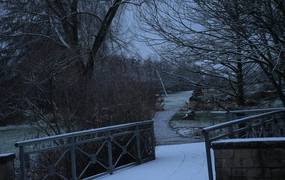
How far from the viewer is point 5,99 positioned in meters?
16.6

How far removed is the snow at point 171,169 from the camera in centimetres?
940

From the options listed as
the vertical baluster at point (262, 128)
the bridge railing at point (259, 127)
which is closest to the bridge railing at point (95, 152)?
the bridge railing at point (259, 127)

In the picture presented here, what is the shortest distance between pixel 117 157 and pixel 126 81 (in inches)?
92.9

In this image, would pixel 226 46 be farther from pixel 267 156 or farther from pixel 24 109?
pixel 24 109

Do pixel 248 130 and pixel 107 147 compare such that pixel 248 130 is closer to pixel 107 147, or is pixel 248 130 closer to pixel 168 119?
pixel 107 147

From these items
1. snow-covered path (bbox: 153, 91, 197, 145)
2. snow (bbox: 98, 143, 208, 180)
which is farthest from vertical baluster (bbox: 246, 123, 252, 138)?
snow-covered path (bbox: 153, 91, 197, 145)

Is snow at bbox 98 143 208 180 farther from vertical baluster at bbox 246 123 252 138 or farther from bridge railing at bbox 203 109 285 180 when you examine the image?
vertical baluster at bbox 246 123 252 138

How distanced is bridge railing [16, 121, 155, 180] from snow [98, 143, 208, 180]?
14.6 inches

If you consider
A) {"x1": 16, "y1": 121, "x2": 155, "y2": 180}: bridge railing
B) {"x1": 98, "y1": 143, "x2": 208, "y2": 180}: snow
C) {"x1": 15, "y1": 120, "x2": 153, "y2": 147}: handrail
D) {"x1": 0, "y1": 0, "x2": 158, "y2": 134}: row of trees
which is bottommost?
{"x1": 98, "y1": 143, "x2": 208, "y2": 180}: snow

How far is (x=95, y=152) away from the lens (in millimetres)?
10852

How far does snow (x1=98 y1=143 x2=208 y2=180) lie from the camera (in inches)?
370

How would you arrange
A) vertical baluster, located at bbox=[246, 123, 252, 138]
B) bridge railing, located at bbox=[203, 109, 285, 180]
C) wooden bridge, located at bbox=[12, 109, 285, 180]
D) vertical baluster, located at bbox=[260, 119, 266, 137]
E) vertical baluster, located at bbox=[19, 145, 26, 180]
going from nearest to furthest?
vertical baluster, located at bbox=[19, 145, 26, 180] < bridge railing, located at bbox=[203, 109, 285, 180] < wooden bridge, located at bbox=[12, 109, 285, 180] < vertical baluster, located at bbox=[246, 123, 252, 138] < vertical baluster, located at bbox=[260, 119, 266, 137]

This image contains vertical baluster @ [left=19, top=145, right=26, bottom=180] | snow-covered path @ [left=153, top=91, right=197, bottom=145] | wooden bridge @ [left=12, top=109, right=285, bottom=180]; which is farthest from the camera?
snow-covered path @ [left=153, top=91, right=197, bottom=145]

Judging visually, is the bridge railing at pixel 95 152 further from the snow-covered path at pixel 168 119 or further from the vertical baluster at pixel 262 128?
Result: the snow-covered path at pixel 168 119
